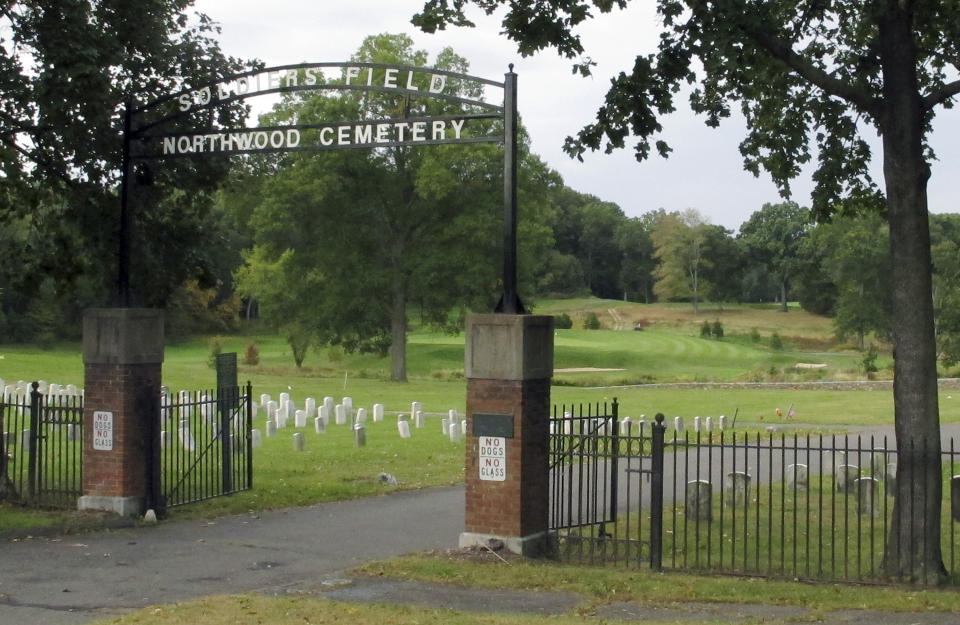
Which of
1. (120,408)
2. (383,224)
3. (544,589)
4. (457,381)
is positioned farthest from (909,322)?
(457,381)

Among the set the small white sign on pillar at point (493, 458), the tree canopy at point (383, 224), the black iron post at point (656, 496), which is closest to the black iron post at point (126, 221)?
the small white sign on pillar at point (493, 458)

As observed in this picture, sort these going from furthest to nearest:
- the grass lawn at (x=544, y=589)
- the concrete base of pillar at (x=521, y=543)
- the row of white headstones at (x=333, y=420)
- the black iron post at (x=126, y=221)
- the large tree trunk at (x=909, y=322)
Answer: the row of white headstones at (x=333, y=420) < the black iron post at (x=126, y=221) < the concrete base of pillar at (x=521, y=543) < the large tree trunk at (x=909, y=322) < the grass lawn at (x=544, y=589)

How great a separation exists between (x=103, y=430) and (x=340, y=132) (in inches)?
194

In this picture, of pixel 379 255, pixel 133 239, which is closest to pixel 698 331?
pixel 379 255

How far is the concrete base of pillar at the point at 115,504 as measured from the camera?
48.9ft

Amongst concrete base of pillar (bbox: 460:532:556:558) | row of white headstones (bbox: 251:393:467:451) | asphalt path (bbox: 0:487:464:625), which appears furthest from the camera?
row of white headstones (bbox: 251:393:467:451)

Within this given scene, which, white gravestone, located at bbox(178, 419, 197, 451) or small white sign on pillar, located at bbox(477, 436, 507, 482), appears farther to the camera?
white gravestone, located at bbox(178, 419, 197, 451)

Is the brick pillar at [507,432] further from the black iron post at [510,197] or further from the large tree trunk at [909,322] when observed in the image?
the large tree trunk at [909,322]

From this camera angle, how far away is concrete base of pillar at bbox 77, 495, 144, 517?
48.9 ft

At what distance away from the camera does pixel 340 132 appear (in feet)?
46.0

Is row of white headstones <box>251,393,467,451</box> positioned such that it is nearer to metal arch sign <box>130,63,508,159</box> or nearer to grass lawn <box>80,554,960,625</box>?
metal arch sign <box>130,63,508,159</box>

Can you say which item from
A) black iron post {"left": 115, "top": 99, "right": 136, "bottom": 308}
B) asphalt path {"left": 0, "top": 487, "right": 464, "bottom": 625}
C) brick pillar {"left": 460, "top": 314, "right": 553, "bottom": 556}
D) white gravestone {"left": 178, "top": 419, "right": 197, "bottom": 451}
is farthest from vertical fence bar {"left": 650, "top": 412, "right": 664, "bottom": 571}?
white gravestone {"left": 178, "top": 419, "right": 197, "bottom": 451}

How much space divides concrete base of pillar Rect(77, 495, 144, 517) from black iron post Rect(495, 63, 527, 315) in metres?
5.64

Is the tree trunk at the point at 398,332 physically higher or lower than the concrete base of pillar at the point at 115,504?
higher
